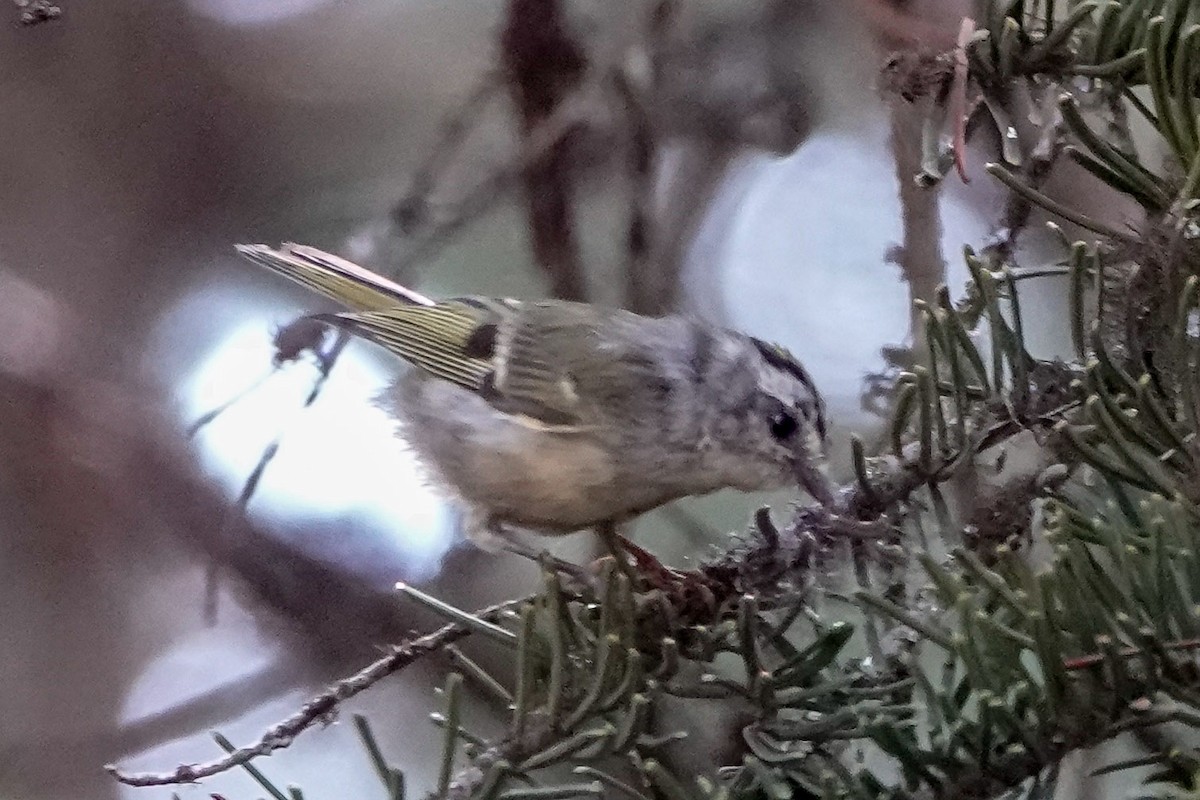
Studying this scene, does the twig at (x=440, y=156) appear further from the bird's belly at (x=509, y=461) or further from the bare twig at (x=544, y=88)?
the bird's belly at (x=509, y=461)

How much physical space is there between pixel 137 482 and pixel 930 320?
27.0 inches

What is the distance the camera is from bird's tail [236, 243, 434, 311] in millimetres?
700

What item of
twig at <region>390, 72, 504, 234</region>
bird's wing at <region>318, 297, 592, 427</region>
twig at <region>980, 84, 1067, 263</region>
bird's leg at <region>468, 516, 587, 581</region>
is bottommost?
bird's leg at <region>468, 516, 587, 581</region>

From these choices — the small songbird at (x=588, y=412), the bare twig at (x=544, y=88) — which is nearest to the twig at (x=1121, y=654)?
the small songbird at (x=588, y=412)

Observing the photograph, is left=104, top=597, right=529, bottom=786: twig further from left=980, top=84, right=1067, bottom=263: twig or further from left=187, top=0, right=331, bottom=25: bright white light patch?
left=187, top=0, right=331, bottom=25: bright white light patch

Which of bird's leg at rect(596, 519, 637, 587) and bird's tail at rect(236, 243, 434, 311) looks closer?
bird's leg at rect(596, 519, 637, 587)

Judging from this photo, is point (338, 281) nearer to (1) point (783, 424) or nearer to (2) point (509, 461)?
(2) point (509, 461)

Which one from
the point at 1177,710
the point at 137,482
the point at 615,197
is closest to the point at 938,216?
the point at 615,197

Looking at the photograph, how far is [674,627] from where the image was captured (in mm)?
377

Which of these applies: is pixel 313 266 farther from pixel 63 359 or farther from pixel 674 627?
pixel 674 627

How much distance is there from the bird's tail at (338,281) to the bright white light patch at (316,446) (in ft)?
0.36

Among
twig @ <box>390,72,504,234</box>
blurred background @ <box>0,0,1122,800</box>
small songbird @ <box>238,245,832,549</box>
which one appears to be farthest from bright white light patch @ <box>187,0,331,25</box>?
small songbird @ <box>238,245,832,549</box>

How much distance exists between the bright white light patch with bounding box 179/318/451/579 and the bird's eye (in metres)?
0.37

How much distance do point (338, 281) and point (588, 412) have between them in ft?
0.90
